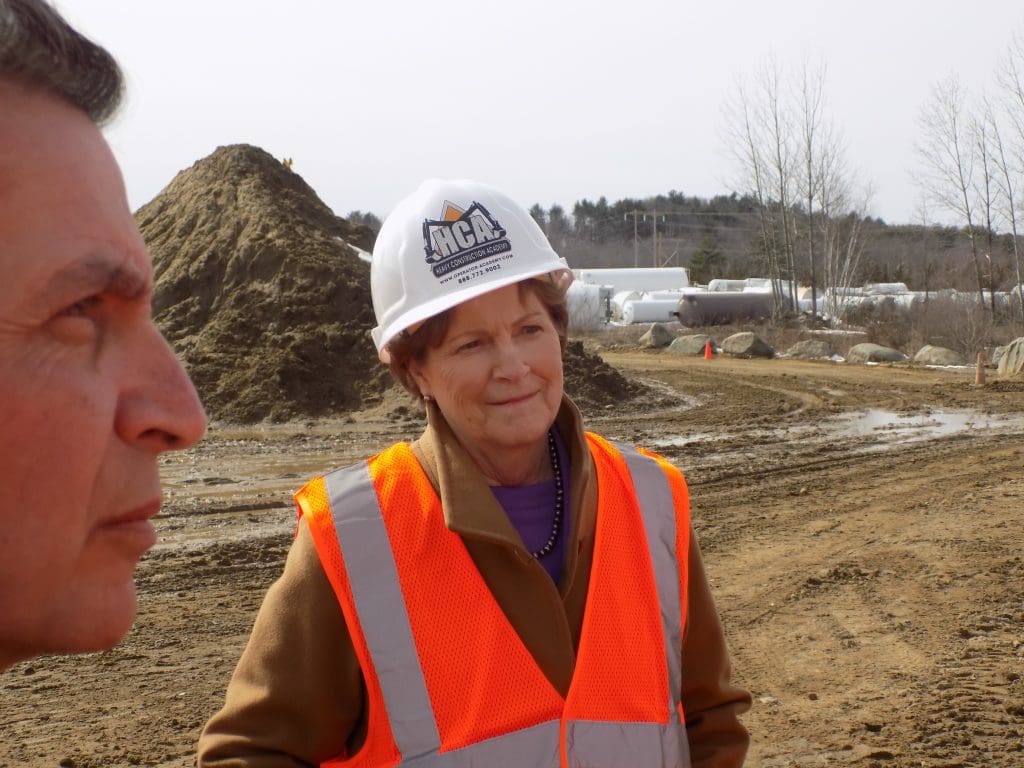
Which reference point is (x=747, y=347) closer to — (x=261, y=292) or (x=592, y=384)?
(x=592, y=384)

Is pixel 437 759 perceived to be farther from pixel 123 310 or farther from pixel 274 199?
pixel 274 199

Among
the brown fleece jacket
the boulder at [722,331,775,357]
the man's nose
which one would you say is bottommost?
the boulder at [722,331,775,357]

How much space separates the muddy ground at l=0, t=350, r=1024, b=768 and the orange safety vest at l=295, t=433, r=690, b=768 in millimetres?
2516

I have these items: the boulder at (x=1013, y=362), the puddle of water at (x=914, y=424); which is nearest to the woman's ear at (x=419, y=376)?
the puddle of water at (x=914, y=424)

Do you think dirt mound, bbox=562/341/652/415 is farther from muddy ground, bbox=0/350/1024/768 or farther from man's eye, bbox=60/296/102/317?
man's eye, bbox=60/296/102/317

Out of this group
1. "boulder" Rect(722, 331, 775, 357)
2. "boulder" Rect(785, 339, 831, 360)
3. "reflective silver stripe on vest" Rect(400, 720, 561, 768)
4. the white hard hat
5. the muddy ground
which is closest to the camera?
"reflective silver stripe on vest" Rect(400, 720, 561, 768)

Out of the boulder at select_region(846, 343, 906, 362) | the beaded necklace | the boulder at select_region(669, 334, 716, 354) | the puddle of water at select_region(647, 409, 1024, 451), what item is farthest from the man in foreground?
the boulder at select_region(669, 334, 716, 354)

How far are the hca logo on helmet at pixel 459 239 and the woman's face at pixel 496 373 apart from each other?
11 cm

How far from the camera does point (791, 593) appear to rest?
7.03 metres

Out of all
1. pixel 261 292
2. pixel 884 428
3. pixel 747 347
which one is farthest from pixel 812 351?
pixel 261 292

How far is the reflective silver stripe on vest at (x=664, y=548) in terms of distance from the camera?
8.45 feet

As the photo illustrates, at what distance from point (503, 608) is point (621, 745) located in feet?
1.35

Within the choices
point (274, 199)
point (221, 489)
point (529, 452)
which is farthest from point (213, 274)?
point (529, 452)

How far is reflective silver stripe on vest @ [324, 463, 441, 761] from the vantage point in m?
2.31
